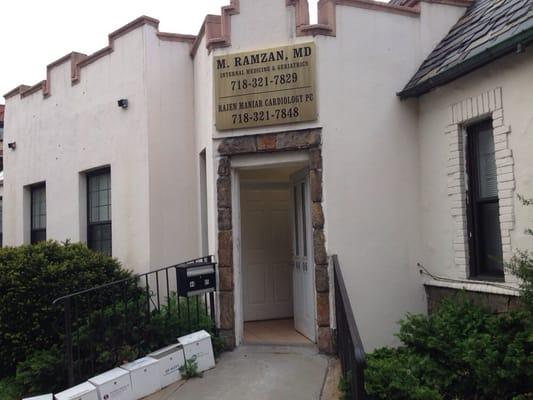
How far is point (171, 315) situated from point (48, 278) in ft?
5.70

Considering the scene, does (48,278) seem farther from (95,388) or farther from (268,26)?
(268,26)

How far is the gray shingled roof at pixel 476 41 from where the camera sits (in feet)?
15.0

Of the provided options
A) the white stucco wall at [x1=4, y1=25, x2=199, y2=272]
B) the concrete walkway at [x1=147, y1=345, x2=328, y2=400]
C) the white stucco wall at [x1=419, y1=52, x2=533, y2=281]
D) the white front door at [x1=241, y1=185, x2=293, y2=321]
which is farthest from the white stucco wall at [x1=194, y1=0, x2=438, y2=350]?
the white front door at [x1=241, y1=185, x2=293, y2=321]

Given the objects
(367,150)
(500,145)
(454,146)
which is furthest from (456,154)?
(367,150)

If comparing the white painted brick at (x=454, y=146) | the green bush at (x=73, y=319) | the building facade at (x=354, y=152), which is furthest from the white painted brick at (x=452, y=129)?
the green bush at (x=73, y=319)

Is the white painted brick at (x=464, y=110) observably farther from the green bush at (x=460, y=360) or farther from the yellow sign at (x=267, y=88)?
the green bush at (x=460, y=360)

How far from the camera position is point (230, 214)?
19.3ft

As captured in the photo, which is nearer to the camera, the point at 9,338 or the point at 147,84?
the point at 9,338

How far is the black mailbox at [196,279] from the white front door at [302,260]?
47.5 inches

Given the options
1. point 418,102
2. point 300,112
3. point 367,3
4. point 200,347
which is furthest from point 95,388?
point 367,3

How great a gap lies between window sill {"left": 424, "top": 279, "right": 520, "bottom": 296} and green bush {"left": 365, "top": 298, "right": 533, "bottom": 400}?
0.26 metres

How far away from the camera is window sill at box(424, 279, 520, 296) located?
15.2 feet

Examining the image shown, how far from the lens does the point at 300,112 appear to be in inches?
225

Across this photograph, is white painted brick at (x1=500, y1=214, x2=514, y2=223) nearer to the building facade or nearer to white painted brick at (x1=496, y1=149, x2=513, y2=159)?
the building facade
